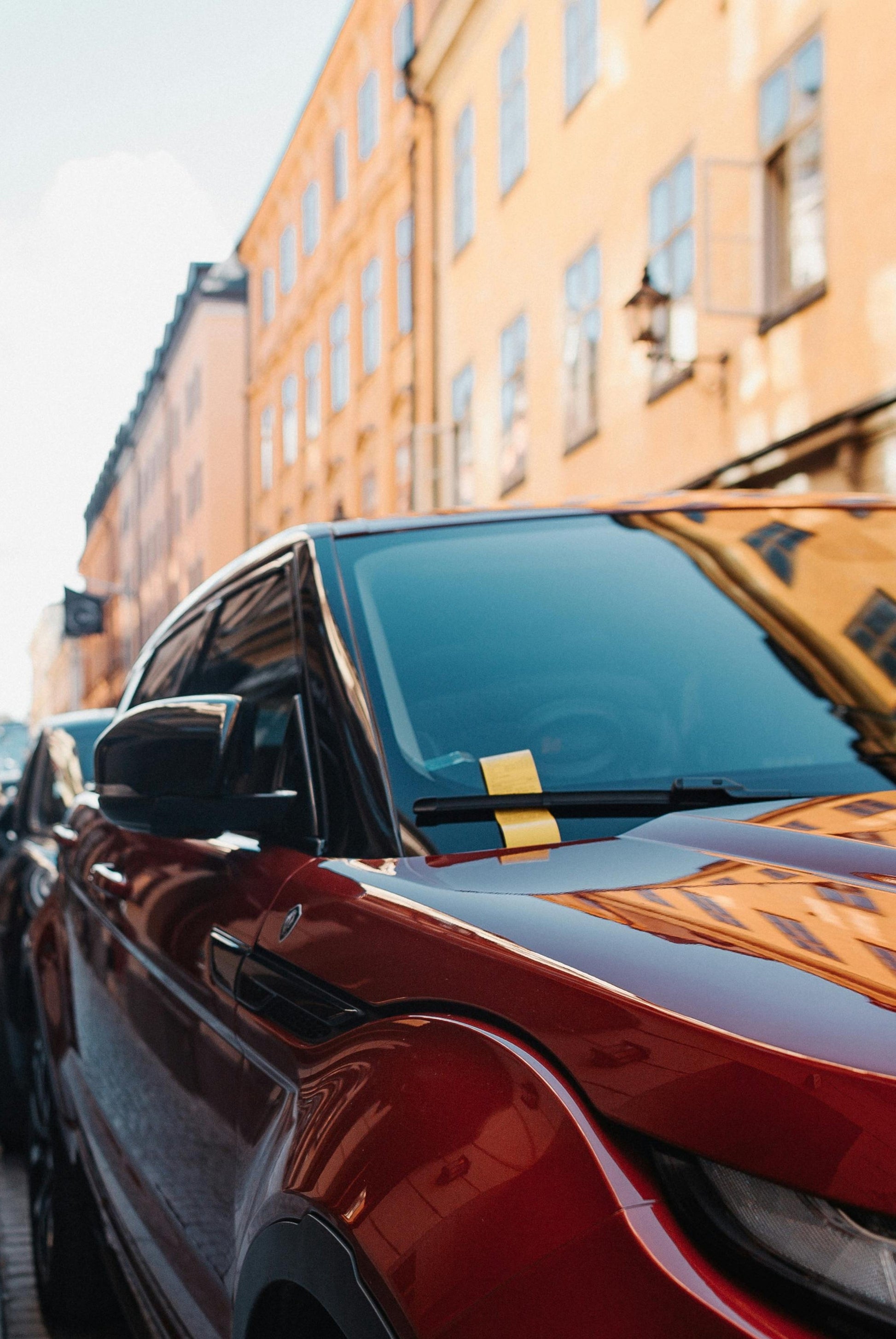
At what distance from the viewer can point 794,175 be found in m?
12.2

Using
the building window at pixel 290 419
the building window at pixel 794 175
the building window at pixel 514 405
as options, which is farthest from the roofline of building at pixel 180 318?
the building window at pixel 794 175

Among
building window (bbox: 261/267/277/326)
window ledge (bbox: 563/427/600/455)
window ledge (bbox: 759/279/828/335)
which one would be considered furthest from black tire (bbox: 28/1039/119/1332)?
building window (bbox: 261/267/277/326)

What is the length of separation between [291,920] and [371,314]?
25399mm

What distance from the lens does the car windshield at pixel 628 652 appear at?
2.12 meters

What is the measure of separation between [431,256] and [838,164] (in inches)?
457

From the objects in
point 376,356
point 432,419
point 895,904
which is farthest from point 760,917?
point 376,356

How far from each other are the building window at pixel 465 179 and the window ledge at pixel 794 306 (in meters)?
8.96

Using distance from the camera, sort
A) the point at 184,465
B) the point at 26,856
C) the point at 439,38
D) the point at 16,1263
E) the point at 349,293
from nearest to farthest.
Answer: the point at 16,1263 < the point at 26,856 < the point at 439,38 < the point at 349,293 < the point at 184,465

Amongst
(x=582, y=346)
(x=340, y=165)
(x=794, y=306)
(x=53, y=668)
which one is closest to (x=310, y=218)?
(x=340, y=165)

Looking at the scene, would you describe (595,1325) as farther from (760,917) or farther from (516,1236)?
(760,917)

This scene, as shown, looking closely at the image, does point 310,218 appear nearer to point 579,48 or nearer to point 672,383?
point 579,48

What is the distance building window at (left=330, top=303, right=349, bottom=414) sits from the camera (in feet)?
92.5

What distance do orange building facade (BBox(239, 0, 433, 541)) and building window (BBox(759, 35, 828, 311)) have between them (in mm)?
9824

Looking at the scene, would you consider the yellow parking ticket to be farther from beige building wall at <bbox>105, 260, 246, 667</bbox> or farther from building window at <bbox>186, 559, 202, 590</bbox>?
building window at <bbox>186, 559, 202, 590</bbox>
